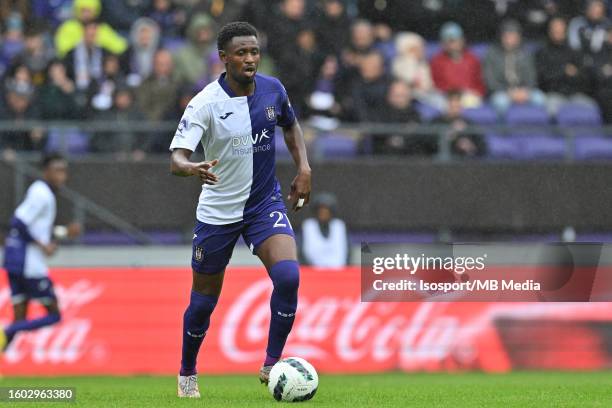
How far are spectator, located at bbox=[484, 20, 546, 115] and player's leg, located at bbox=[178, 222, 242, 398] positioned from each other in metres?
9.58

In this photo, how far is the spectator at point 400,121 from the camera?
16.8 meters

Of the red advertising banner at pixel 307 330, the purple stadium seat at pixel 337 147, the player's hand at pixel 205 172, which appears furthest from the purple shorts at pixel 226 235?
the purple stadium seat at pixel 337 147

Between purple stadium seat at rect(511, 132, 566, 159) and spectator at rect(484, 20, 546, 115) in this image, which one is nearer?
purple stadium seat at rect(511, 132, 566, 159)

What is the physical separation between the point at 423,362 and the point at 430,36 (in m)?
6.02

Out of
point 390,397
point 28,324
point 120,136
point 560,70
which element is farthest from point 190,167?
point 560,70

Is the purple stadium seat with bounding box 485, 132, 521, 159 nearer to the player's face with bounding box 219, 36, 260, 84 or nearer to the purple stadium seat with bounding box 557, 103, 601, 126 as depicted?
the purple stadium seat with bounding box 557, 103, 601, 126

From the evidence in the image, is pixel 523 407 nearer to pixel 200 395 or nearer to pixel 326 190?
pixel 200 395

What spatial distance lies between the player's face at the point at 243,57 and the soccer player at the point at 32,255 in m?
5.78

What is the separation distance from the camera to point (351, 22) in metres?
18.5

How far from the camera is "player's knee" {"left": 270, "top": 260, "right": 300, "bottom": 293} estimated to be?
870 cm

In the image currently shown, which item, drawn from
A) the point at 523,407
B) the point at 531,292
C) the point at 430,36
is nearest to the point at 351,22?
the point at 430,36

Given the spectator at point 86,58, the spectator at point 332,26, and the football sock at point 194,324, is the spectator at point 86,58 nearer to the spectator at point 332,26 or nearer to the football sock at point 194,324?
the spectator at point 332,26

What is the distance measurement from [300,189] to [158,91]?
8.35m

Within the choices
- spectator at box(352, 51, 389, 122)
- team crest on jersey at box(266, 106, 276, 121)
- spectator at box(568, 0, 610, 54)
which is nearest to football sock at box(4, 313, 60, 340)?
spectator at box(352, 51, 389, 122)
